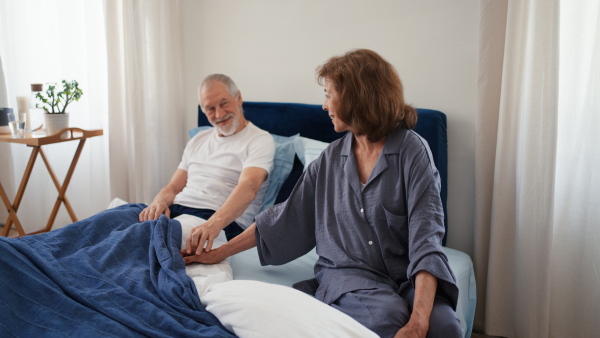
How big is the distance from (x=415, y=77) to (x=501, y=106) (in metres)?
0.47

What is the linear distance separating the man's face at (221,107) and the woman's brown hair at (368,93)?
0.93 m

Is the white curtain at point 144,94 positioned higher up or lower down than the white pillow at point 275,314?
higher up

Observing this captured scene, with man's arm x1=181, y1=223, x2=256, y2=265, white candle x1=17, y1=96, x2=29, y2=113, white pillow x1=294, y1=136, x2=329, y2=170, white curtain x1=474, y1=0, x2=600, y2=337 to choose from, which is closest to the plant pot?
white candle x1=17, y1=96, x2=29, y2=113

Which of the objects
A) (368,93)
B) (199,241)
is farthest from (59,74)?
(368,93)

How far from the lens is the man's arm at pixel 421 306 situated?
128 centimetres

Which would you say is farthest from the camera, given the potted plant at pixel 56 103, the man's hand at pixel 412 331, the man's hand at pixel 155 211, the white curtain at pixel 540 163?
the potted plant at pixel 56 103

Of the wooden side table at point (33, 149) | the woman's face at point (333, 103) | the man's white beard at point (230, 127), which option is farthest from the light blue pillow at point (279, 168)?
the wooden side table at point (33, 149)

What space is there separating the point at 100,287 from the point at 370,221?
82cm

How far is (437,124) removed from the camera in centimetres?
214

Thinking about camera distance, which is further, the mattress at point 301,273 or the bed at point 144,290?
the mattress at point 301,273

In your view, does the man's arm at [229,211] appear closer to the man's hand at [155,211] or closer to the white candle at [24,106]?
the man's hand at [155,211]

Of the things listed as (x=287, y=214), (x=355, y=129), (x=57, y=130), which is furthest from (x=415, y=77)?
(x=57, y=130)

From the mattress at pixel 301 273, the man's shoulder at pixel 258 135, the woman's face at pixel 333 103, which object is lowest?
the mattress at pixel 301 273

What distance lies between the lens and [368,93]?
153cm
